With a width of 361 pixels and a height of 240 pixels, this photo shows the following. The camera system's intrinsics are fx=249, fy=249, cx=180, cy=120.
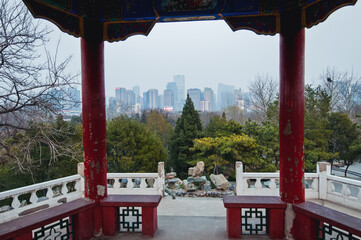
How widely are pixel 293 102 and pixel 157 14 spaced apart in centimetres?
233

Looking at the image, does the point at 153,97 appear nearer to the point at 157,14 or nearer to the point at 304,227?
the point at 157,14

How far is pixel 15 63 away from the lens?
25.4 feet

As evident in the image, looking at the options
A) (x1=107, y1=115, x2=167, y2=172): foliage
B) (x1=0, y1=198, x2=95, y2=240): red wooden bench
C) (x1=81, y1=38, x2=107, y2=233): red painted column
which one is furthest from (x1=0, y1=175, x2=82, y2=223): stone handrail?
(x1=107, y1=115, x2=167, y2=172): foliage

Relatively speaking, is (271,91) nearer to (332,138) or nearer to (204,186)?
(332,138)

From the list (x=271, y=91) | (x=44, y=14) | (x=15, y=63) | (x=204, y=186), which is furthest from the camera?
(x=271, y=91)

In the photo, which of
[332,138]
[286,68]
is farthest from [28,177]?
[332,138]

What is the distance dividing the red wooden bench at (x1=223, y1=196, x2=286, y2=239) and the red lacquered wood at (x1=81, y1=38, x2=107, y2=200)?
2.01 meters

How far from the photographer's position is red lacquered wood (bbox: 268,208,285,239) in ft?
11.8

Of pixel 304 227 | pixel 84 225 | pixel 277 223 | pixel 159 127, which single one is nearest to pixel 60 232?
pixel 84 225

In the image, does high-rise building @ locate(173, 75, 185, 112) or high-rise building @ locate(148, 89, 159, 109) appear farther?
high-rise building @ locate(173, 75, 185, 112)

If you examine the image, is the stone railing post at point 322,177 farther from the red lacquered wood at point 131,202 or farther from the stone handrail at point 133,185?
the red lacquered wood at point 131,202

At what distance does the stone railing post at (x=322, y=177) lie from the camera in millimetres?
6358

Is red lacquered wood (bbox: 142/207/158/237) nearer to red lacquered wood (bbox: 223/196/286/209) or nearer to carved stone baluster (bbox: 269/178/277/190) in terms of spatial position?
red lacquered wood (bbox: 223/196/286/209)

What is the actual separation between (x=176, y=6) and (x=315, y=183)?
5744 mm
